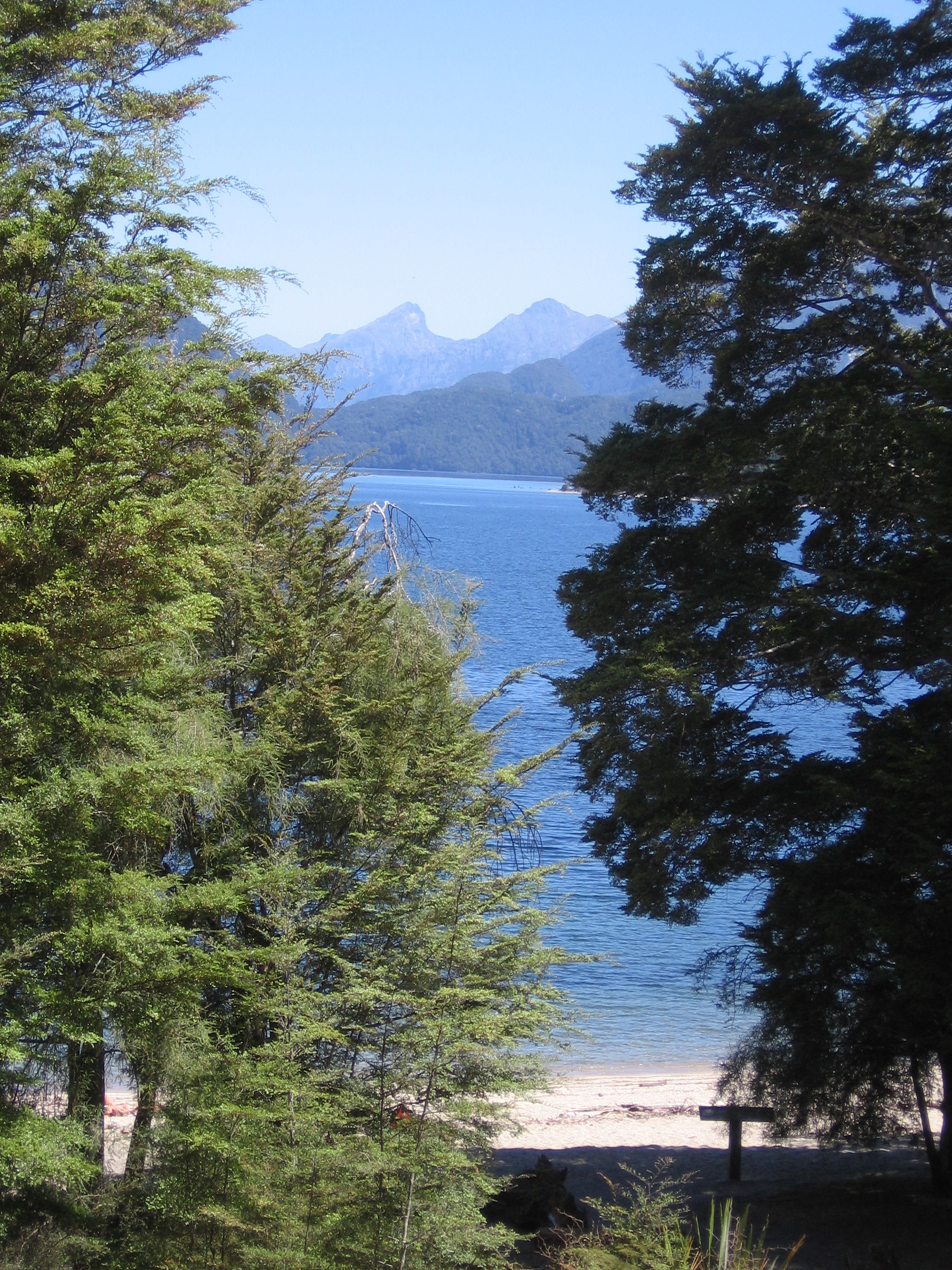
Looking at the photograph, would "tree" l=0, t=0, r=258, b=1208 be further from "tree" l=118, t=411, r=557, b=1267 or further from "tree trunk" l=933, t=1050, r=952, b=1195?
"tree trunk" l=933, t=1050, r=952, b=1195

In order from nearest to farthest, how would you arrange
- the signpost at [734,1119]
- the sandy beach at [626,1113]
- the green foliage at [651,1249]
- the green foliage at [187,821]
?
the green foliage at [651,1249] → the green foliage at [187,821] → the signpost at [734,1119] → the sandy beach at [626,1113]

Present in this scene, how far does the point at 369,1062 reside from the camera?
25.3ft

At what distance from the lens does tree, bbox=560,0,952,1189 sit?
31.2ft

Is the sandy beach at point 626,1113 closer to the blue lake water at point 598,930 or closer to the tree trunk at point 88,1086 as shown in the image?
the blue lake water at point 598,930

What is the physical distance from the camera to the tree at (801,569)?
31.2 ft

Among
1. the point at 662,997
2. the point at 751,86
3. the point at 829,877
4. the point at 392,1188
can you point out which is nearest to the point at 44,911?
the point at 392,1188

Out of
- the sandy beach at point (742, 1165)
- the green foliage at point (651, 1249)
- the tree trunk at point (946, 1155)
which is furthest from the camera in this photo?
the tree trunk at point (946, 1155)

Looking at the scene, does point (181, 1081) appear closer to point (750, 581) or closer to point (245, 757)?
point (245, 757)

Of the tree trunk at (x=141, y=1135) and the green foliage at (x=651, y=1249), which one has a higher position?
the tree trunk at (x=141, y=1135)

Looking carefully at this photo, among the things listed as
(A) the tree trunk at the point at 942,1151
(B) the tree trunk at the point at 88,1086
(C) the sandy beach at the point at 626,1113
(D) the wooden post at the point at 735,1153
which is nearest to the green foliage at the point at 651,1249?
(A) the tree trunk at the point at 942,1151

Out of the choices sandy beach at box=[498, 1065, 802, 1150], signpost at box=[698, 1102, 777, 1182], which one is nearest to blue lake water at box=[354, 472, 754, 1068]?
sandy beach at box=[498, 1065, 802, 1150]

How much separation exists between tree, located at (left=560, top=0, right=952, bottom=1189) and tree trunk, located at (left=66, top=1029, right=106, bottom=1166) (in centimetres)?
545

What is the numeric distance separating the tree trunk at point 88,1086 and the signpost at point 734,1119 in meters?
7.10

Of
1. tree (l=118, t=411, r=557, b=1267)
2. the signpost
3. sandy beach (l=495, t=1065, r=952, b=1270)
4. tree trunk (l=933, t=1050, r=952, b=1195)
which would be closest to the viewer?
tree (l=118, t=411, r=557, b=1267)
